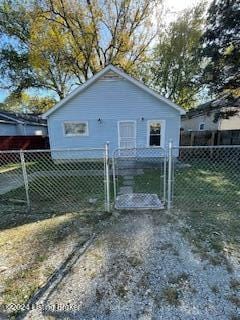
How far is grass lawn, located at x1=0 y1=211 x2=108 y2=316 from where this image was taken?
272 centimetres

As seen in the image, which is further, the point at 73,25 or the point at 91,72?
the point at 91,72

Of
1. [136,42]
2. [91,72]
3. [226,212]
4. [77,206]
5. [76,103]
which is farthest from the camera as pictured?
[91,72]

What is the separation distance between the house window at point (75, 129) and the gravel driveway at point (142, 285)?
9.27m

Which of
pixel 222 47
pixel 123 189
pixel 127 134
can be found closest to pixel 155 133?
pixel 127 134

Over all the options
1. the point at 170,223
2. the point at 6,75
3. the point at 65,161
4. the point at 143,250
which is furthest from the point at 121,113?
the point at 6,75

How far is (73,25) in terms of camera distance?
16656 mm

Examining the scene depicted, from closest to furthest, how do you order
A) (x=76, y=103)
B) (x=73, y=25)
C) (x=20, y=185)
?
1. (x=20, y=185)
2. (x=76, y=103)
3. (x=73, y=25)

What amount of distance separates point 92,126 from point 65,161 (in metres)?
2.62

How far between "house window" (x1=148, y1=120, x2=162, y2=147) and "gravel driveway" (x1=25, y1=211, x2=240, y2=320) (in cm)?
899

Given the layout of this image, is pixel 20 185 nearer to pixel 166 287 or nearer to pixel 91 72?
pixel 166 287

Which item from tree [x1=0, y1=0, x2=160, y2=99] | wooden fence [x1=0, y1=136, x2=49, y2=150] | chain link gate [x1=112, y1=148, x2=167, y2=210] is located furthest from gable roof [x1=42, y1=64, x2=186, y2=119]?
tree [x1=0, y1=0, x2=160, y2=99]

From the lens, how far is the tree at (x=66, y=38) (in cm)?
1625

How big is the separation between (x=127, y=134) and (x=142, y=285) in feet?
33.3

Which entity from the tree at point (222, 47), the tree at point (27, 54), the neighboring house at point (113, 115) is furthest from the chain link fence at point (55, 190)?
the tree at point (27, 54)
